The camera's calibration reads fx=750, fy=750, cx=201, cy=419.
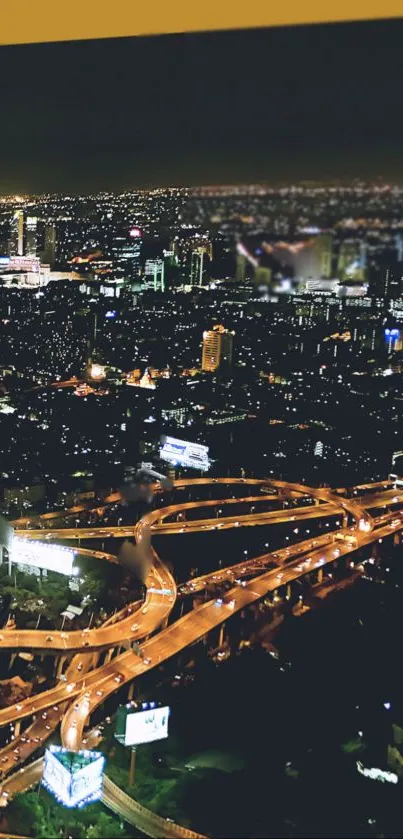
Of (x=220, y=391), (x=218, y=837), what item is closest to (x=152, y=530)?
(x=220, y=391)

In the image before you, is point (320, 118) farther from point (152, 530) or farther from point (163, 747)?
point (152, 530)

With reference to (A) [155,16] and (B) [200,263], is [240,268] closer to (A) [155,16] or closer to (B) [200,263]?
(B) [200,263]

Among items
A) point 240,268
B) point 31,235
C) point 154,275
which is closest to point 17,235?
point 31,235

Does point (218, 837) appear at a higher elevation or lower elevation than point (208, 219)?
lower

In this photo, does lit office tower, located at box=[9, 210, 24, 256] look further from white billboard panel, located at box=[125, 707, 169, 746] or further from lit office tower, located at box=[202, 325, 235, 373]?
white billboard panel, located at box=[125, 707, 169, 746]

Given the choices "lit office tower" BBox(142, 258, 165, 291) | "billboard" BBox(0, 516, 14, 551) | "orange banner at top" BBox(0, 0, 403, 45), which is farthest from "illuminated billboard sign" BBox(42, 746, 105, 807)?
"orange banner at top" BBox(0, 0, 403, 45)

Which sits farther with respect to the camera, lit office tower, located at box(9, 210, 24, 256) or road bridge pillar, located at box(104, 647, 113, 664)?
road bridge pillar, located at box(104, 647, 113, 664)
